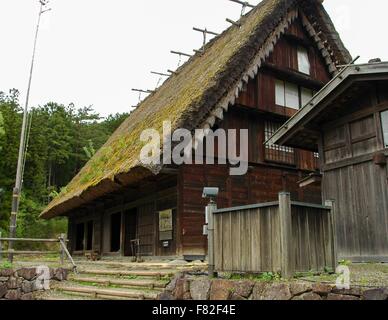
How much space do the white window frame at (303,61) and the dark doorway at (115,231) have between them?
8959mm

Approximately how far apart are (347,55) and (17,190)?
41.1 feet

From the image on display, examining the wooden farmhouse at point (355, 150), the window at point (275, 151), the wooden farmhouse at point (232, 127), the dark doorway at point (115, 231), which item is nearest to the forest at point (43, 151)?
the dark doorway at point (115, 231)

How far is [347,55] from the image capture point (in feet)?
51.1

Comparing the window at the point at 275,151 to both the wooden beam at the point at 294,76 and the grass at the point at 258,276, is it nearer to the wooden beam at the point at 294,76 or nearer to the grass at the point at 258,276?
A: the wooden beam at the point at 294,76

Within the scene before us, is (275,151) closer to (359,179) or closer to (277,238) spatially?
(359,179)

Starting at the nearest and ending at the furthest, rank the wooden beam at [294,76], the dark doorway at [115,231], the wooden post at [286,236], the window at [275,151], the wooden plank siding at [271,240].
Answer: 1. the wooden post at [286,236]
2. the wooden plank siding at [271,240]
3. the window at [275,151]
4. the wooden beam at [294,76]
5. the dark doorway at [115,231]

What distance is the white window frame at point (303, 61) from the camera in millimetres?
15459

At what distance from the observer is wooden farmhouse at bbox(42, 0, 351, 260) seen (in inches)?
461

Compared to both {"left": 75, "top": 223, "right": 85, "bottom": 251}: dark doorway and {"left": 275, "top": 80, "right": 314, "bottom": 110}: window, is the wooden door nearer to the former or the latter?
{"left": 275, "top": 80, "right": 314, "bottom": 110}: window

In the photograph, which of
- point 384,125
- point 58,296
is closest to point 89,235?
point 58,296

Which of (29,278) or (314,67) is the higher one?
(314,67)
